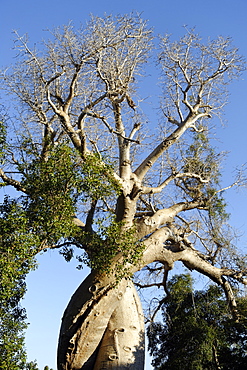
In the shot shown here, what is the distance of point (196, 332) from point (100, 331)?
2.64 m

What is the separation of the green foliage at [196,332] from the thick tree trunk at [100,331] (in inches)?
68.1

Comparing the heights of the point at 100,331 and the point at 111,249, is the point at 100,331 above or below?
below

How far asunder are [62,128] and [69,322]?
3.53 meters

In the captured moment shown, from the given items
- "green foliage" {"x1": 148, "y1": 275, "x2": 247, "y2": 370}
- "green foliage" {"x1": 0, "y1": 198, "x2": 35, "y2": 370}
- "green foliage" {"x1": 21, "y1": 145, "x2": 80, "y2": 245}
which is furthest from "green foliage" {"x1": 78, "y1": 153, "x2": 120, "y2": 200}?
"green foliage" {"x1": 148, "y1": 275, "x2": 247, "y2": 370}

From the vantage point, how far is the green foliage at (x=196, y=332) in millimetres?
9594

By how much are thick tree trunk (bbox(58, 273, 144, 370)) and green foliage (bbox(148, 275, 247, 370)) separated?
1729 millimetres

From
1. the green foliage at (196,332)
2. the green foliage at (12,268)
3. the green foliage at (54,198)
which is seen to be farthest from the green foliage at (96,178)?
the green foliage at (196,332)

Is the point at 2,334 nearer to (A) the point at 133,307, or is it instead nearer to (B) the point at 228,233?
(A) the point at 133,307

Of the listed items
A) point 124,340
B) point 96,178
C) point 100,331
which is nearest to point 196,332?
point 124,340

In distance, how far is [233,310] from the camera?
10258 millimetres

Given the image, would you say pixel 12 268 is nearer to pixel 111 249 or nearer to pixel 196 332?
pixel 111 249

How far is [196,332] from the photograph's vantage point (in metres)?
9.98

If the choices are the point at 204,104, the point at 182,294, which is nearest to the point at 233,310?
the point at 182,294

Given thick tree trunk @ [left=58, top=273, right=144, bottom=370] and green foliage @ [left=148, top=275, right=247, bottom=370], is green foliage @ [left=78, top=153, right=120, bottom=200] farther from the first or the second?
green foliage @ [left=148, top=275, right=247, bottom=370]
